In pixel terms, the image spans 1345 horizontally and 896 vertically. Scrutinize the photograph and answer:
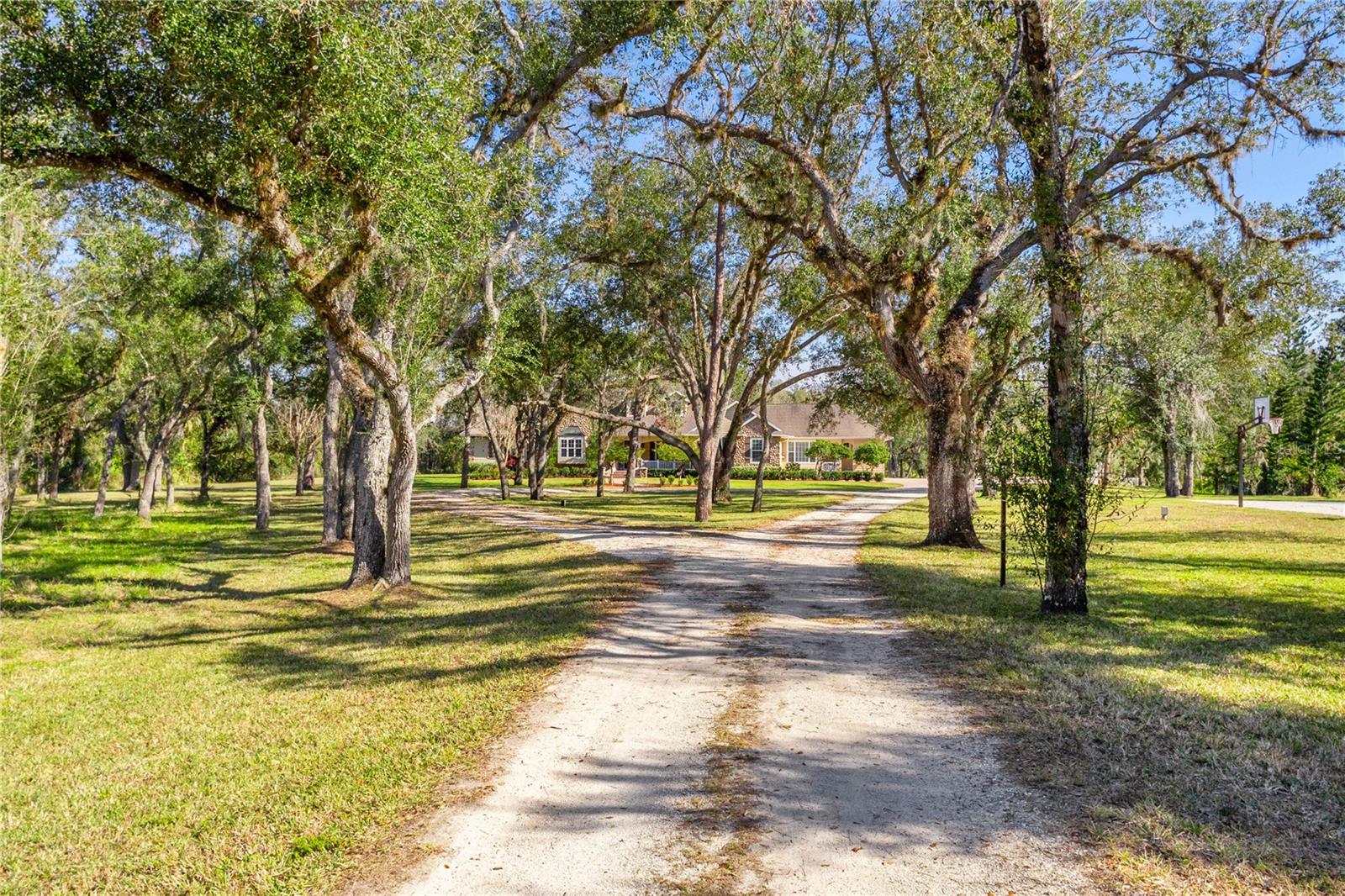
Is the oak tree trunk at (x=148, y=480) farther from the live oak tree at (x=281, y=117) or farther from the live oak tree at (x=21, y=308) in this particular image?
the live oak tree at (x=281, y=117)

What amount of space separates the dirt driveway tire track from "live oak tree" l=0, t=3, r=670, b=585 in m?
5.26

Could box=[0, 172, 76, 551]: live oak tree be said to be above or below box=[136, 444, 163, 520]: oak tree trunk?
above

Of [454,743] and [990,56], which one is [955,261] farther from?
[454,743]

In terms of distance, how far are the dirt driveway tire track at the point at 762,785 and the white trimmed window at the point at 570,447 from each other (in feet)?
172

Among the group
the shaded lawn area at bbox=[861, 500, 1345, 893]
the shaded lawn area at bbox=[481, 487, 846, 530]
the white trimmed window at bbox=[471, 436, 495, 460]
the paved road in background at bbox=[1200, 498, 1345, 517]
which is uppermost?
the white trimmed window at bbox=[471, 436, 495, 460]

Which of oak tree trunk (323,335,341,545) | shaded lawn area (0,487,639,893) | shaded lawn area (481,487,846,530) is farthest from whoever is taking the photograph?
shaded lawn area (481,487,846,530)

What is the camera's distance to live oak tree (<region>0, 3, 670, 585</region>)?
6902 millimetres

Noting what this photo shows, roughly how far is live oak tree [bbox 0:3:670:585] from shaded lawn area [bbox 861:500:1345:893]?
7436 millimetres

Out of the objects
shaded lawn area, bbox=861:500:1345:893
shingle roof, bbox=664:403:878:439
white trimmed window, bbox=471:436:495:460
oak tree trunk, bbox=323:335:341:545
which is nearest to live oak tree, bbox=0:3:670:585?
shaded lawn area, bbox=861:500:1345:893

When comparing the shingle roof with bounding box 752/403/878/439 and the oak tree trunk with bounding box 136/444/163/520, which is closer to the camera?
the oak tree trunk with bounding box 136/444/163/520

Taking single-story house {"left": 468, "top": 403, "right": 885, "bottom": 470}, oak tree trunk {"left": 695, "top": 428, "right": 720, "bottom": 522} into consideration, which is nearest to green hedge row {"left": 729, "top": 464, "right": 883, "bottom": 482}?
single-story house {"left": 468, "top": 403, "right": 885, "bottom": 470}

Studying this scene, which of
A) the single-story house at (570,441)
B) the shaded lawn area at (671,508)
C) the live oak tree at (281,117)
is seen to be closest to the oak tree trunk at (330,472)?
the shaded lawn area at (671,508)

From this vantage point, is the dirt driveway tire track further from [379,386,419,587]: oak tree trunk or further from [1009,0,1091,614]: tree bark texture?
[379,386,419,587]: oak tree trunk

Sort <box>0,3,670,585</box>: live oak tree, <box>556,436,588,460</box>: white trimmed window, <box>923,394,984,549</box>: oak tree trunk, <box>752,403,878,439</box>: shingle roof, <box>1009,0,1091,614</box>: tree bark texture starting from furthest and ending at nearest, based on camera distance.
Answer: <box>752,403,878,439</box>: shingle roof → <box>556,436,588,460</box>: white trimmed window → <box>923,394,984,549</box>: oak tree trunk → <box>1009,0,1091,614</box>: tree bark texture → <box>0,3,670,585</box>: live oak tree
